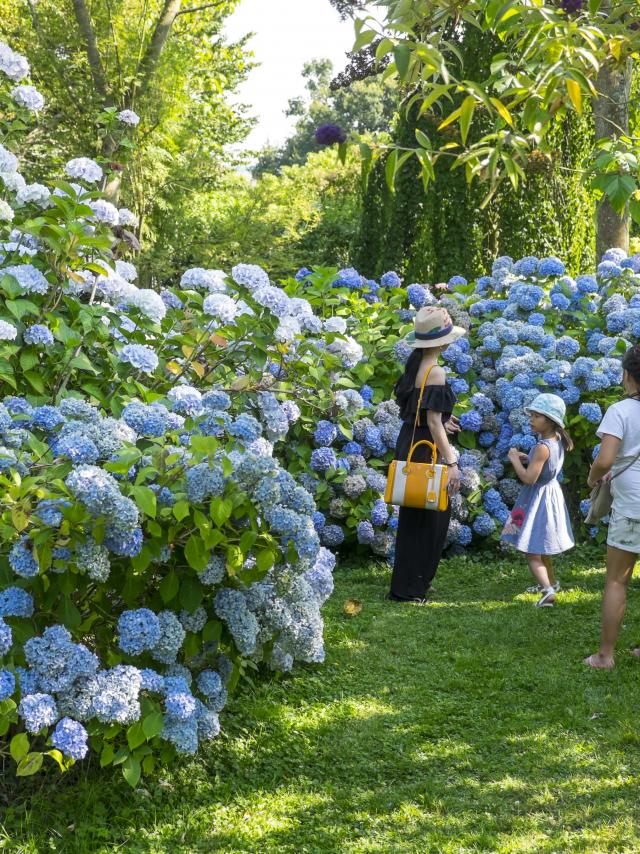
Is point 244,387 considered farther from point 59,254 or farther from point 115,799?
point 115,799

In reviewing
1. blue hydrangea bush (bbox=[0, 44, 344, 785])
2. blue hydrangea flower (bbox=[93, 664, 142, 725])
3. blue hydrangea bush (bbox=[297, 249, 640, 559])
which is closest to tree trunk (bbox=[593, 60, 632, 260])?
blue hydrangea bush (bbox=[297, 249, 640, 559])

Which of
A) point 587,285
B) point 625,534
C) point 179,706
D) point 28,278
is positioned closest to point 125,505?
point 179,706

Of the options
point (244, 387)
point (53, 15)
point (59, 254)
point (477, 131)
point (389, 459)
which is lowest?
point (389, 459)

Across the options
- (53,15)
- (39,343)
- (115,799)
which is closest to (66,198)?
(39,343)

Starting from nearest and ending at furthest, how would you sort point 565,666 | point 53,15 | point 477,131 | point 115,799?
point 115,799, point 565,666, point 477,131, point 53,15

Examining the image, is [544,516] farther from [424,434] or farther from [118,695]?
[118,695]

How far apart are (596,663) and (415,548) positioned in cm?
150

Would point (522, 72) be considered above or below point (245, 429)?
above

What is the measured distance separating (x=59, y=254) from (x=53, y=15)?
11792mm

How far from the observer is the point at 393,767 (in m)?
3.25

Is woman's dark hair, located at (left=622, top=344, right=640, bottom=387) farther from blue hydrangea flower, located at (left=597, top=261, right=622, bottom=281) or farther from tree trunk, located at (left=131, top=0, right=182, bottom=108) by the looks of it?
tree trunk, located at (left=131, top=0, right=182, bottom=108)

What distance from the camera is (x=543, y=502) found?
529cm

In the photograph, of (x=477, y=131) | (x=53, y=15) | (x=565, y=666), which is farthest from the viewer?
(x=53, y=15)

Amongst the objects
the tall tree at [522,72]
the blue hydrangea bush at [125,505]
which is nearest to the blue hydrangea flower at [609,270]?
the tall tree at [522,72]
